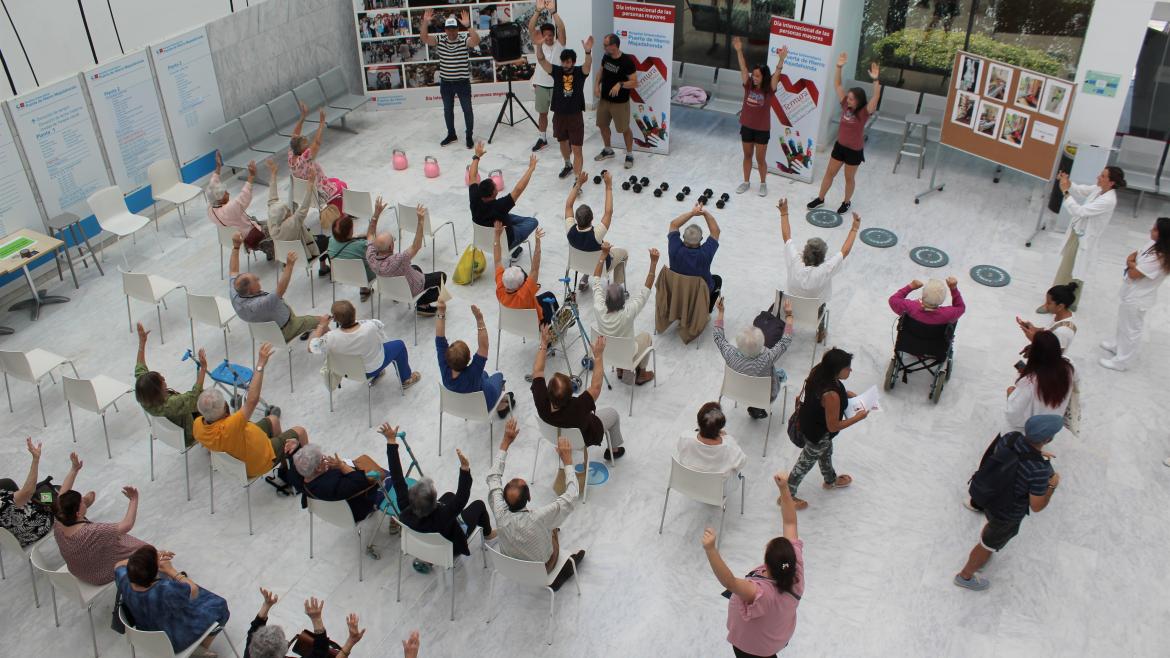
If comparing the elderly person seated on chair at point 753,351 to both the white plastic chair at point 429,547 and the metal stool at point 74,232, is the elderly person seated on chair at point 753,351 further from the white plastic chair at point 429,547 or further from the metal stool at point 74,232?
the metal stool at point 74,232

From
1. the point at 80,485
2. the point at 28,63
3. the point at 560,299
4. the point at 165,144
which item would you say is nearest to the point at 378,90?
→ the point at 165,144

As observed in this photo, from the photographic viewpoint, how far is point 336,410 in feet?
25.7

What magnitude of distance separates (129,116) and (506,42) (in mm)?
5020

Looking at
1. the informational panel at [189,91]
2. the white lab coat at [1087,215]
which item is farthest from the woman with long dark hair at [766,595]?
the informational panel at [189,91]

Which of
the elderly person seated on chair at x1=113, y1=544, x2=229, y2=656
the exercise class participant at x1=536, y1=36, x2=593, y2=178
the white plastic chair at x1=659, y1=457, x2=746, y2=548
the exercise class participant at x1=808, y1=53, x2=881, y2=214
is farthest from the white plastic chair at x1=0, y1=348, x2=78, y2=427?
the exercise class participant at x1=808, y1=53, x2=881, y2=214

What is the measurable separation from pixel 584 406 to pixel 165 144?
7.26 metres

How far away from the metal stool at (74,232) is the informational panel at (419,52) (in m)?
4.68

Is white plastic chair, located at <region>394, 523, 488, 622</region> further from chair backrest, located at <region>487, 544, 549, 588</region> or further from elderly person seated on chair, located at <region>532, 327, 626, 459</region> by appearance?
elderly person seated on chair, located at <region>532, 327, 626, 459</region>

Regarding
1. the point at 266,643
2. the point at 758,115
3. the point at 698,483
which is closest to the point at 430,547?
the point at 266,643

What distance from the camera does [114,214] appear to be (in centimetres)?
979

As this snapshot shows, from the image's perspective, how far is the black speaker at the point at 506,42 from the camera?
12672 millimetres

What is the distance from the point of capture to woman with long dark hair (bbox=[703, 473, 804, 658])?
177 inches

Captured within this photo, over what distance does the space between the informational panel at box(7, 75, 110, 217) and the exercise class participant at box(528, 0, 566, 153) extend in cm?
528

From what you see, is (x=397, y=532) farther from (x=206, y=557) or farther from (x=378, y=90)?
(x=378, y=90)
